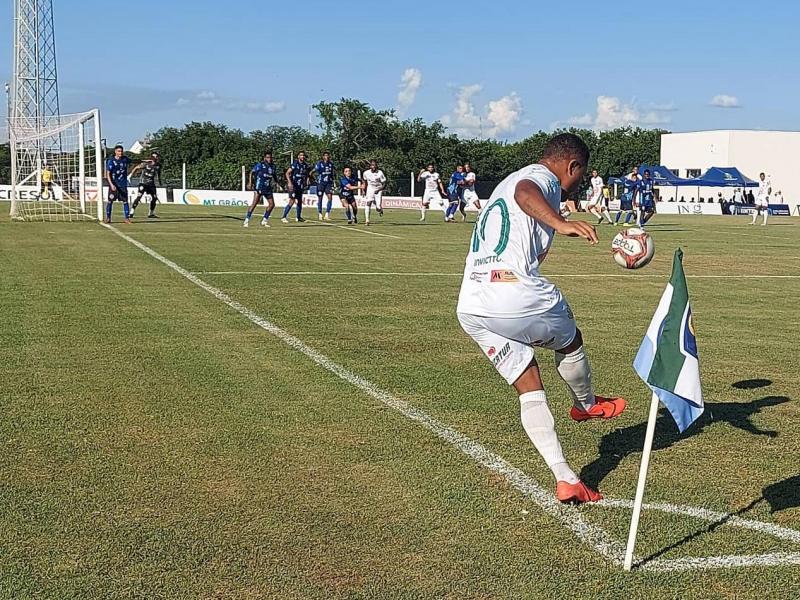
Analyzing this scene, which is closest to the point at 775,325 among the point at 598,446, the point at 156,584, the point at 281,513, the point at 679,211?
the point at 598,446

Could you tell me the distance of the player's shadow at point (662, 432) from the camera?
5439 mm

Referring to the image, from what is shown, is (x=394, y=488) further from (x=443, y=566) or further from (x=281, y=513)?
(x=443, y=566)

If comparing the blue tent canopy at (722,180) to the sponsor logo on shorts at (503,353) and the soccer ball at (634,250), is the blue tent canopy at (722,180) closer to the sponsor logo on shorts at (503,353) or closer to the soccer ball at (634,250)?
the soccer ball at (634,250)

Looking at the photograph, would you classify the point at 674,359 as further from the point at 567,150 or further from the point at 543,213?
the point at 567,150

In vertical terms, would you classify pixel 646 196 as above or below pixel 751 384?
above

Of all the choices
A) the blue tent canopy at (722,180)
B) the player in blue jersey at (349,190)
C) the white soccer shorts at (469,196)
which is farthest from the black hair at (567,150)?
the blue tent canopy at (722,180)

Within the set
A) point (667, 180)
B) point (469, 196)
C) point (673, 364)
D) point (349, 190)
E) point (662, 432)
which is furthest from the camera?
point (667, 180)

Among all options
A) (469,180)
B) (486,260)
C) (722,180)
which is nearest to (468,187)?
(469,180)

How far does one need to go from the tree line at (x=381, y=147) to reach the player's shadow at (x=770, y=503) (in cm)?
7570

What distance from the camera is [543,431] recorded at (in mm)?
4898

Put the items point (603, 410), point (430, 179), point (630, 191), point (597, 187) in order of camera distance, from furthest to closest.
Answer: point (597, 187) → point (430, 179) → point (630, 191) → point (603, 410)

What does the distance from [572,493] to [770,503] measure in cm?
97

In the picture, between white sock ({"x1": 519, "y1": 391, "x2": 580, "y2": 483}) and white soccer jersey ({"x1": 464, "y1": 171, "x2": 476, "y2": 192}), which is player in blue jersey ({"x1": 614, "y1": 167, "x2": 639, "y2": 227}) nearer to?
white soccer jersey ({"x1": 464, "y1": 171, "x2": 476, "y2": 192})

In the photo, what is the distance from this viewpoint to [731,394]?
7254mm
